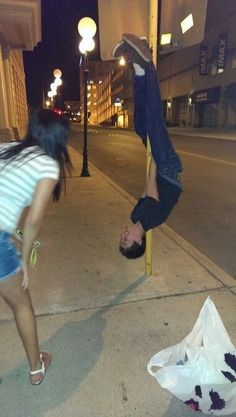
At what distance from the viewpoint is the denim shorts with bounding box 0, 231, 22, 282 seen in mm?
1843

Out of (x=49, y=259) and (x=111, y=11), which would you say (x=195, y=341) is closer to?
(x=49, y=259)

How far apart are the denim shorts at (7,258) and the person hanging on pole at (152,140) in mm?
996

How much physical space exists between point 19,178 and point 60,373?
1.34 metres

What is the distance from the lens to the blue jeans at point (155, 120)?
7.83 feet

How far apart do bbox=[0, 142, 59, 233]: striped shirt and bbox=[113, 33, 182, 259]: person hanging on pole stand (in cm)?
84

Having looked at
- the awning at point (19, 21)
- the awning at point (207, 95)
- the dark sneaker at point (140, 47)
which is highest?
the awning at point (19, 21)

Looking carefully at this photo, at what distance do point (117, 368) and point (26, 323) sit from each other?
2.30ft

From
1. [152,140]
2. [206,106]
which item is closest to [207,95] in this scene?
[206,106]

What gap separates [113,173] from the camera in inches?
416

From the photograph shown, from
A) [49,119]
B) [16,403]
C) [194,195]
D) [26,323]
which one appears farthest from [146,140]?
[194,195]

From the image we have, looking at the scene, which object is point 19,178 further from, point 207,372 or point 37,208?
point 207,372

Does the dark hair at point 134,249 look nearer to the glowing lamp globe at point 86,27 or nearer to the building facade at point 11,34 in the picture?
the glowing lamp globe at point 86,27

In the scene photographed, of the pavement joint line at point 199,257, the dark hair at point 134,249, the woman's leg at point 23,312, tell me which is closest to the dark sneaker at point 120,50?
the dark hair at point 134,249

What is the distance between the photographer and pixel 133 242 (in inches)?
105
